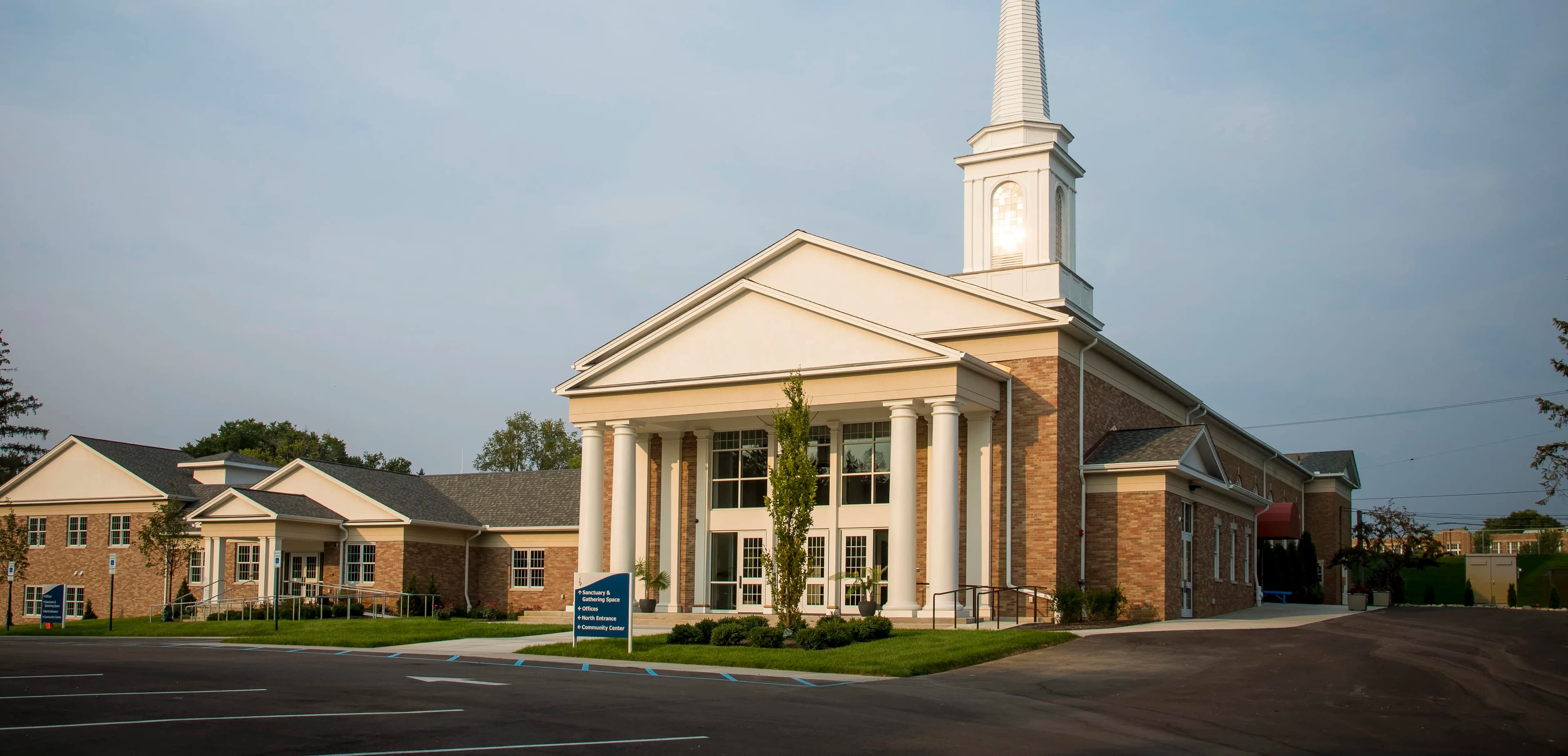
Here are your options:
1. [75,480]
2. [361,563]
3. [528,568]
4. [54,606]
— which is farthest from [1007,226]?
[75,480]

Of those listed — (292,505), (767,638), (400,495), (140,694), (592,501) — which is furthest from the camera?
(400,495)

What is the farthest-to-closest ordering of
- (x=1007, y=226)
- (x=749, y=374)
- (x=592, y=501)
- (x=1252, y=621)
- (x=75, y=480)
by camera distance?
1. (x=75, y=480)
2. (x=1007, y=226)
3. (x=592, y=501)
4. (x=749, y=374)
5. (x=1252, y=621)

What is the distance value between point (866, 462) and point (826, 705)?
56.3ft

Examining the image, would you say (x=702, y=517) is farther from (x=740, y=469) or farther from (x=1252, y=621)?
(x=1252, y=621)

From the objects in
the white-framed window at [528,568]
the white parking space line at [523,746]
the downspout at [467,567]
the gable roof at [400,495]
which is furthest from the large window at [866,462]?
the white parking space line at [523,746]

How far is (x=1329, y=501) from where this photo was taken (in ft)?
184

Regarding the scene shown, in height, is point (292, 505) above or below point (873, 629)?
above

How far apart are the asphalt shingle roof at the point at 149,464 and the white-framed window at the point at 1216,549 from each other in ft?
122

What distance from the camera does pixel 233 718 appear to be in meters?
11.7

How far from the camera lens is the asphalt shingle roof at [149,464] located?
4828 cm

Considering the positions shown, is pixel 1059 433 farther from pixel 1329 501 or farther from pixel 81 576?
pixel 81 576

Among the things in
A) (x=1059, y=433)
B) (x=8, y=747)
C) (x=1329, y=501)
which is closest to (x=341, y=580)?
(x=1059, y=433)

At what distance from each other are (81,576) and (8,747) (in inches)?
1770

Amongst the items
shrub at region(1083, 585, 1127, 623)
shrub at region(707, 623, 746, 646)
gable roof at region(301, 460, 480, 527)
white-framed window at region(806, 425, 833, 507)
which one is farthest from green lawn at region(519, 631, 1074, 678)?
gable roof at region(301, 460, 480, 527)
